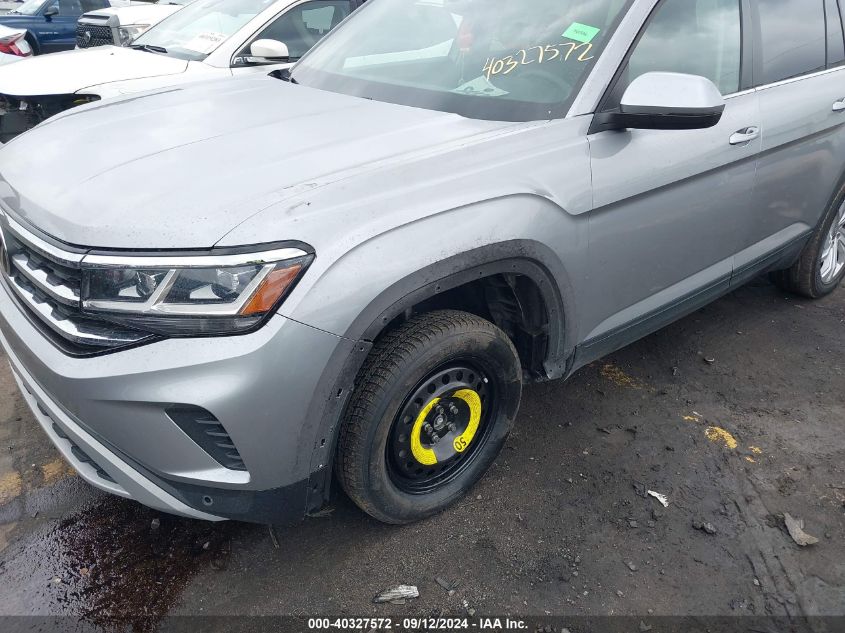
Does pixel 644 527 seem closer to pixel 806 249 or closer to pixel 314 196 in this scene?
pixel 314 196

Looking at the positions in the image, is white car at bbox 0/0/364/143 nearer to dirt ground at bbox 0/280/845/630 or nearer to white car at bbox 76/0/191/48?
white car at bbox 76/0/191/48

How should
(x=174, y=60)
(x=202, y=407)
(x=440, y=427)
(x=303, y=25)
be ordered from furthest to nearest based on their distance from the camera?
(x=303, y=25)
(x=174, y=60)
(x=440, y=427)
(x=202, y=407)

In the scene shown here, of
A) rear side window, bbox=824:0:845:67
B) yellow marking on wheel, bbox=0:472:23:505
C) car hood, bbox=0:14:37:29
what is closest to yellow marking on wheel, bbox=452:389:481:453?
yellow marking on wheel, bbox=0:472:23:505

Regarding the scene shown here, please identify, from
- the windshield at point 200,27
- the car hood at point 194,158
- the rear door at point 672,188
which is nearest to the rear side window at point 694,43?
the rear door at point 672,188

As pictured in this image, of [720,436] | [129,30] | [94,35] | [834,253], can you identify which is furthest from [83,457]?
[129,30]

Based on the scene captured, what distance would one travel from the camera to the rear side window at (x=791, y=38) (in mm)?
3012

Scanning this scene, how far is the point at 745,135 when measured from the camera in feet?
9.17

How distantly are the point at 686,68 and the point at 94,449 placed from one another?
8.40 ft

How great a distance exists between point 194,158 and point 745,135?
2204 mm

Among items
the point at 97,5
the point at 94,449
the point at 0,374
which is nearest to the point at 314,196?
the point at 94,449

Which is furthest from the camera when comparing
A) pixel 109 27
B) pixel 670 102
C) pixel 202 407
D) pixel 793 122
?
pixel 109 27

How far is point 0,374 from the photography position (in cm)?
332

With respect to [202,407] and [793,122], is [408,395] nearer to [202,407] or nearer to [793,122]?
[202,407]

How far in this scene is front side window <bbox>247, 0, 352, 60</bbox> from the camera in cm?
523
